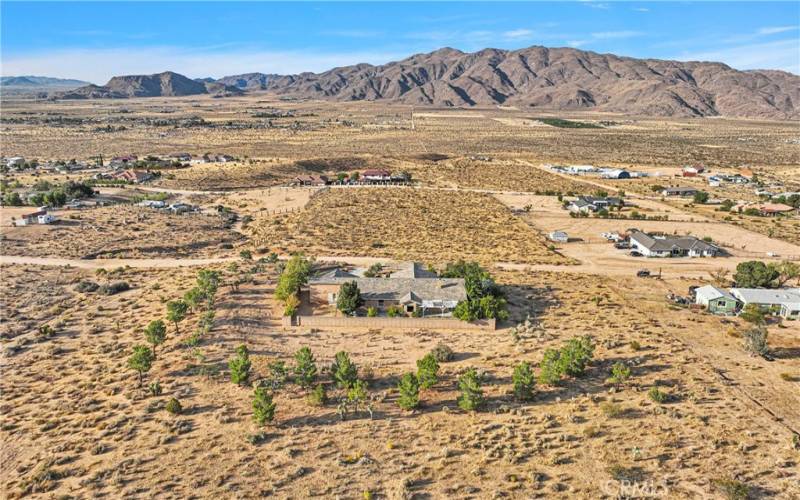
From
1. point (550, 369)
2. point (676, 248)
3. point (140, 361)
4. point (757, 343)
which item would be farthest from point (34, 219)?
point (676, 248)

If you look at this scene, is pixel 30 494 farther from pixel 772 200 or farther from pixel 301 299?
pixel 772 200

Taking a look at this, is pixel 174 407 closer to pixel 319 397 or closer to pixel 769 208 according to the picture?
pixel 319 397

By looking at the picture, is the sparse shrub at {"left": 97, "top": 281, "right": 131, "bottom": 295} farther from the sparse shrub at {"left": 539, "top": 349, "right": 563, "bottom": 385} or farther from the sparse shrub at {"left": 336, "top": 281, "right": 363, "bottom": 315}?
the sparse shrub at {"left": 539, "top": 349, "right": 563, "bottom": 385}

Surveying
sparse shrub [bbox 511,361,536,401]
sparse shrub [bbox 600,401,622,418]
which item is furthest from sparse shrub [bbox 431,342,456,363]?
sparse shrub [bbox 600,401,622,418]

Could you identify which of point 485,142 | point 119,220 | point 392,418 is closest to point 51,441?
point 392,418

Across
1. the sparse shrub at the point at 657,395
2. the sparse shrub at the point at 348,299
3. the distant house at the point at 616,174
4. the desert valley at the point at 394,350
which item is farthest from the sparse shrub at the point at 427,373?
the distant house at the point at 616,174

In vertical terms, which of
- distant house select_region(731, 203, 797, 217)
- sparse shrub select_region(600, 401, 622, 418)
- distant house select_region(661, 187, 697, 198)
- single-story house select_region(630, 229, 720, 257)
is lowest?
sparse shrub select_region(600, 401, 622, 418)
